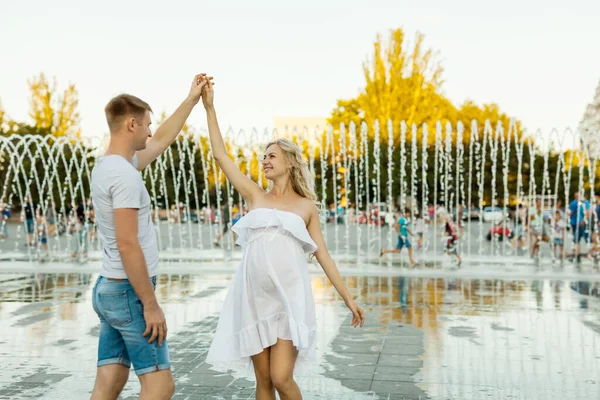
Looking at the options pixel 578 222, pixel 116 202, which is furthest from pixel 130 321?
pixel 578 222

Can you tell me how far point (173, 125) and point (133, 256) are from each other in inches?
37.7

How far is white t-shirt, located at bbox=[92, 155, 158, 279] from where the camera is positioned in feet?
10.3

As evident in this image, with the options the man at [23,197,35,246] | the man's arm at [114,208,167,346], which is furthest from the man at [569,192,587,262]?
the man's arm at [114,208,167,346]

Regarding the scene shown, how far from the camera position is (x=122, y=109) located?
10.7ft

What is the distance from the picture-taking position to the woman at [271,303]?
12.3 feet

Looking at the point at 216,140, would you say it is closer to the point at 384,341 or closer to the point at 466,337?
the point at 384,341

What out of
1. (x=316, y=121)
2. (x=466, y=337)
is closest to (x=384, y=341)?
(x=466, y=337)

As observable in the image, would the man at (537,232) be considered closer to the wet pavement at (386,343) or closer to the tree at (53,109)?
the wet pavement at (386,343)

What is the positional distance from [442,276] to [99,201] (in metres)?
11.0

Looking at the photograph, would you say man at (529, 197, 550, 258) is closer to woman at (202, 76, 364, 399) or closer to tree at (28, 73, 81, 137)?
woman at (202, 76, 364, 399)

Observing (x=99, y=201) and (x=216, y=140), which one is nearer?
(x=99, y=201)

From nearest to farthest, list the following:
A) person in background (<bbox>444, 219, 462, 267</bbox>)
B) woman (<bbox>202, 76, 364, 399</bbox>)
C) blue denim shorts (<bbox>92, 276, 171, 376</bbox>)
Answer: blue denim shorts (<bbox>92, 276, 171, 376</bbox>) < woman (<bbox>202, 76, 364, 399</bbox>) < person in background (<bbox>444, 219, 462, 267</bbox>)

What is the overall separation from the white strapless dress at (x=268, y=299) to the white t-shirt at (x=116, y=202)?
653mm

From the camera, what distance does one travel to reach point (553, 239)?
17.2 m
